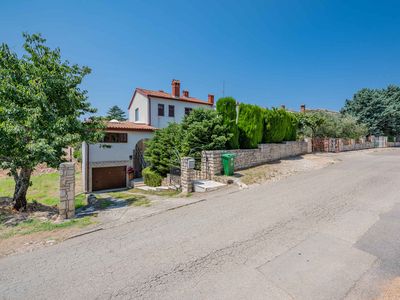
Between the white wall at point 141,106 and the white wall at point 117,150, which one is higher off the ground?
the white wall at point 141,106

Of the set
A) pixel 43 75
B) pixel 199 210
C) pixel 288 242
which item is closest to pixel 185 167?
pixel 199 210

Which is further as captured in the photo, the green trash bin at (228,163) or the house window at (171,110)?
the house window at (171,110)

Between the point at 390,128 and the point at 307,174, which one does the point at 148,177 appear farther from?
the point at 390,128

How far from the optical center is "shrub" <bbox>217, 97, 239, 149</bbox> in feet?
44.3

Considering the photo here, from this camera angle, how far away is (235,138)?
13.8 metres

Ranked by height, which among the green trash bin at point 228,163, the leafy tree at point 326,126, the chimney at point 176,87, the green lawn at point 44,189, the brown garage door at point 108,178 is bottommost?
the green lawn at point 44,189

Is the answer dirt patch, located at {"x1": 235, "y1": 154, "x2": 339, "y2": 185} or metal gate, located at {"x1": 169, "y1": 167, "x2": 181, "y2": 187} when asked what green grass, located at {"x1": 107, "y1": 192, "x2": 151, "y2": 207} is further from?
dirt patch, located at {"x1": 235, "y1": 154, "x2": 339, "y2": 185}

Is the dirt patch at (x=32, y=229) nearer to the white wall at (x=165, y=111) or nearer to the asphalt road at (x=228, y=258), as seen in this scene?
the asphalt road at (x=228, y=258)

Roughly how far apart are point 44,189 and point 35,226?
13088mm

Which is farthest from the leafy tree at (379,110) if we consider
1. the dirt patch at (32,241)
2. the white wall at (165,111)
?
the dirt patch at (32,241)

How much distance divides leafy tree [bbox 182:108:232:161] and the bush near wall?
5.14 m

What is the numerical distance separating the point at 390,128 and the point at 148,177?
41.1m

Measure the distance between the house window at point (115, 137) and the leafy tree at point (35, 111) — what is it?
25.6 ft

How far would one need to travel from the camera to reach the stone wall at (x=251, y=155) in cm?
1179
